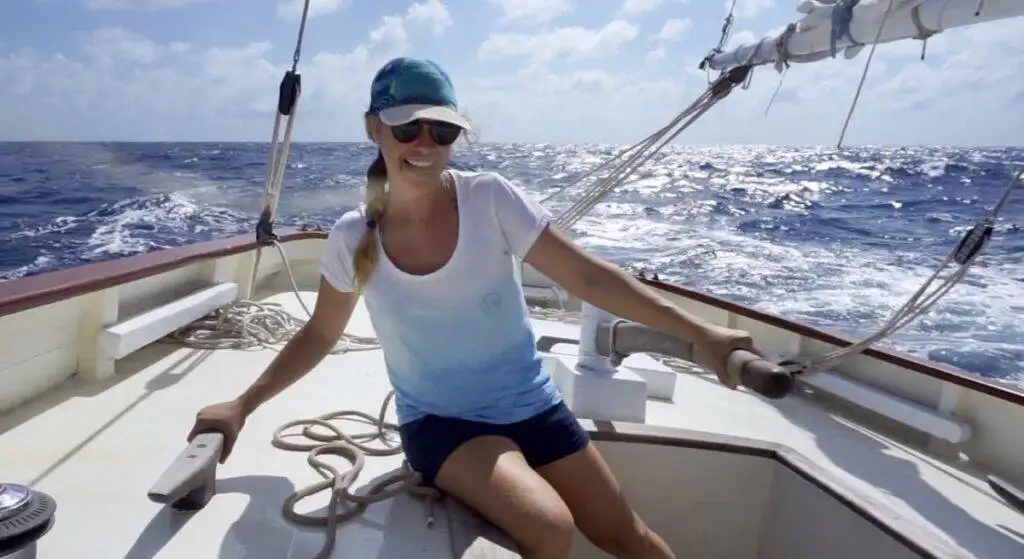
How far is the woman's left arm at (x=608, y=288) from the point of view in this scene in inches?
48.8


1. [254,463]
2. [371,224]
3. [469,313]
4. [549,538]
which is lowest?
[254,463]

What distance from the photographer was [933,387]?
2193 mm

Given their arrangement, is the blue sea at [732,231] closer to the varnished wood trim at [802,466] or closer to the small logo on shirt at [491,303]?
the small logo on shirt at [491,303]

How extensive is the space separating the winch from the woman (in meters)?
0.42

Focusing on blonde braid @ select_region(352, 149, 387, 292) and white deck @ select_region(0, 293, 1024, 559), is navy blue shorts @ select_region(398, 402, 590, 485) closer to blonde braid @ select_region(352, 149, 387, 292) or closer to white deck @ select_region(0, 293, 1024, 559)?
white deck @ select_region(0, 293, 1024, 559)

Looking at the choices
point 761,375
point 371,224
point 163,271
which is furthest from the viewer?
point 163,271

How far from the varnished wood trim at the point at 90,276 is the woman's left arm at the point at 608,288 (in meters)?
1.19

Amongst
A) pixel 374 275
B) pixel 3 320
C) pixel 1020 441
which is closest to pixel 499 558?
pixel 374 275

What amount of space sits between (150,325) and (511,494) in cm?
149

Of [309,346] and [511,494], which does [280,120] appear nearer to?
[309,346]

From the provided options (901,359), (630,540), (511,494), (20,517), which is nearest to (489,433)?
(511,494)

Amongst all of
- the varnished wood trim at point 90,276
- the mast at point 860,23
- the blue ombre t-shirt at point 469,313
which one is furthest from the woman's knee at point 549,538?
the mast at point 860,23

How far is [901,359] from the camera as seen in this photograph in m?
2.19

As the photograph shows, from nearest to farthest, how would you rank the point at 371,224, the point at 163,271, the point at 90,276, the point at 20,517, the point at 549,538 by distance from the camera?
the point at 20,517
the point at 549,538
the point at 371,224
the point at 90,276
the point at 163,271
